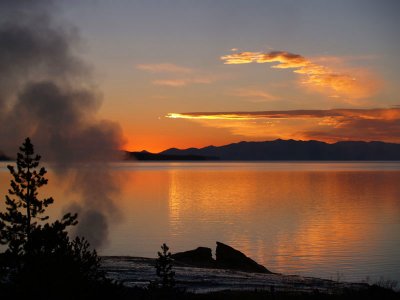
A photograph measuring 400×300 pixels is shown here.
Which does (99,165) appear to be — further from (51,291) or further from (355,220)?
(51,291)

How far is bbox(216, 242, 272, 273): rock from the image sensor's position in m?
43.2

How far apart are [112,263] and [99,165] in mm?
55593

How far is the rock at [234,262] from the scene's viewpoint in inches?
1702

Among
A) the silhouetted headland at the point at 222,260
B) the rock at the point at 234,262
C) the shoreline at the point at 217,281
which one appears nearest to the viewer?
the shoreline at the point at 217,281

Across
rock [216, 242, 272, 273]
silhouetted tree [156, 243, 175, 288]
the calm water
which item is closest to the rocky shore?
rock [216, 242, 272, 273]

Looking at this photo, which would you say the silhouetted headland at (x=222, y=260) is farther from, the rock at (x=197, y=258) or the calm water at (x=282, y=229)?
the calm water at (x=282, y=229)

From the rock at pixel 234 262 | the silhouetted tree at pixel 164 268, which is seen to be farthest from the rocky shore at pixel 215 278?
the silhouetted tree at pixel 164 268

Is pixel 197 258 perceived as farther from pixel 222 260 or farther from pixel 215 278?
pixel 215 278

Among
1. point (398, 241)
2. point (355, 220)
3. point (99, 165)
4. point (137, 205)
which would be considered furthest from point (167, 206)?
point (398, 241)

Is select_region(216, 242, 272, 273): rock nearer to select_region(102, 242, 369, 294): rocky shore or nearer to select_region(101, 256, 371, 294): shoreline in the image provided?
select_region(102, 242, 369, 294): rocky shore

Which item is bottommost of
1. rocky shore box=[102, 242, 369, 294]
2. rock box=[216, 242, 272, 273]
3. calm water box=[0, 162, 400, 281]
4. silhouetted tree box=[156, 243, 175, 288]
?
calm water box=[0, 162, 400, 281]

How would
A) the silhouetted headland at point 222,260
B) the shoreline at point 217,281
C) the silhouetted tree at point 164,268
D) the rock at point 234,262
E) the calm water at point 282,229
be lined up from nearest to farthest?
the silhouetted tree at point 164,268 → the shoreline at point 217,281 → the silhouetted headland at point 222,260 → the rock at point 234,262 → the calm water at point 282,229

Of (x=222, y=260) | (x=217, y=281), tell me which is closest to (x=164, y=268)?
(x=217, y=281)

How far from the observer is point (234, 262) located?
4447cm
